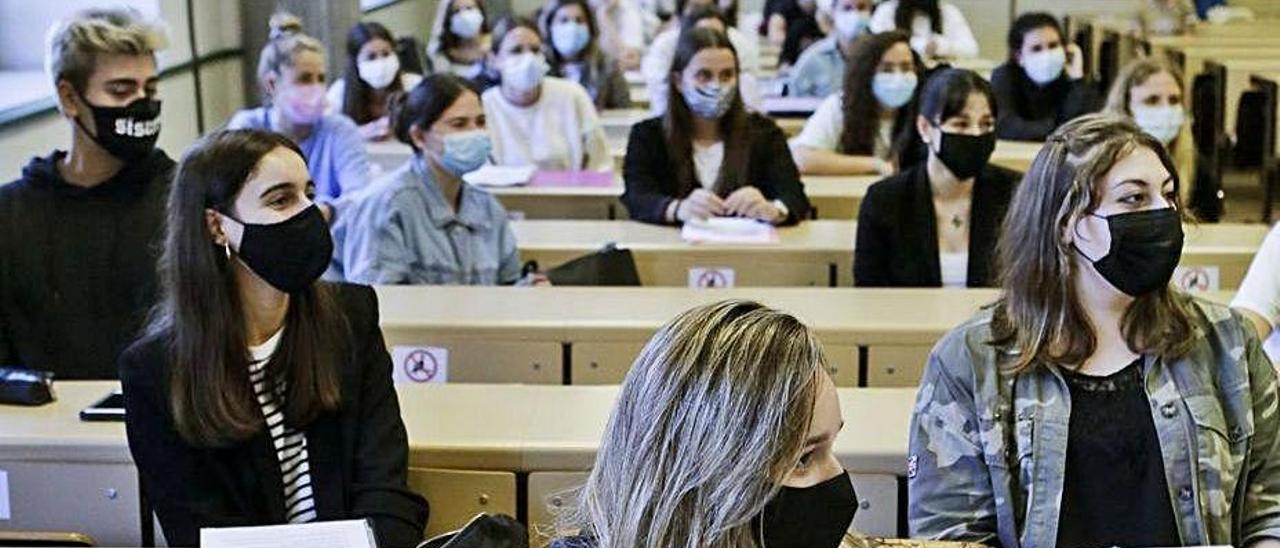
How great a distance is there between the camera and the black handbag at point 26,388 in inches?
104

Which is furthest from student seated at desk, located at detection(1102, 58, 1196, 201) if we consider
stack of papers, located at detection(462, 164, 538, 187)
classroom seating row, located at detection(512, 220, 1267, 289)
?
stack of papers, located at detection(462, 164, 538, 187)

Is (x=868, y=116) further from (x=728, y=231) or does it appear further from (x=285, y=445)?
(x=285, y=445)

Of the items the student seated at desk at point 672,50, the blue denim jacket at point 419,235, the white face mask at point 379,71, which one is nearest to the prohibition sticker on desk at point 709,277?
the blue denim jacket at point 419,235

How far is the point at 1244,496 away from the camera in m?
2.20

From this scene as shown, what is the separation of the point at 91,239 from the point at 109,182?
123mm

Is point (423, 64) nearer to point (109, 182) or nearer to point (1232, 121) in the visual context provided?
point (1232, 121)

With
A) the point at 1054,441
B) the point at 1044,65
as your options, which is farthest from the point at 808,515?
the point at 1044,65

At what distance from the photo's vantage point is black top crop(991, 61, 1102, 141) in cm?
627

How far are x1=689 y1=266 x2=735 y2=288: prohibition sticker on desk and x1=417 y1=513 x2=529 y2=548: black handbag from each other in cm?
219

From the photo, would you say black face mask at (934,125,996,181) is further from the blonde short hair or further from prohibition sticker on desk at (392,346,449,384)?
Answer: the blonde short hair

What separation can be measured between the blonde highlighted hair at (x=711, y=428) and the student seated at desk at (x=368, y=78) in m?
5.00

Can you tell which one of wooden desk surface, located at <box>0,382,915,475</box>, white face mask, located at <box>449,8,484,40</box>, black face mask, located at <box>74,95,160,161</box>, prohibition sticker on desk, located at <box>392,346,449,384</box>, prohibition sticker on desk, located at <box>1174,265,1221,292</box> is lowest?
prohibition sticker on desk, located at <box>392,346,449,384</box>

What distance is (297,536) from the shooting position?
6.86 ft

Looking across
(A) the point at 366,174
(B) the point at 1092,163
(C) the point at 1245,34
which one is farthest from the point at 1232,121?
(B) the point at 1092,163
